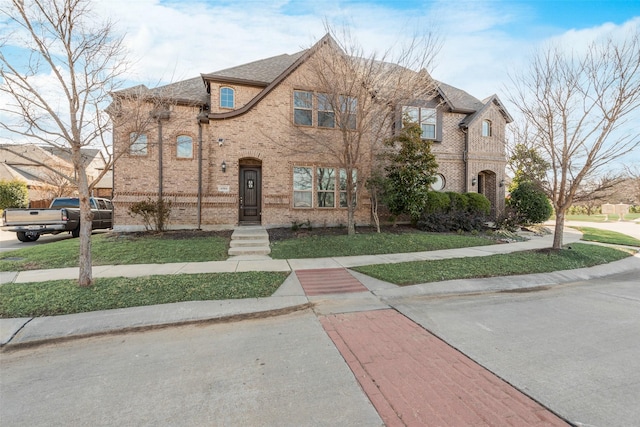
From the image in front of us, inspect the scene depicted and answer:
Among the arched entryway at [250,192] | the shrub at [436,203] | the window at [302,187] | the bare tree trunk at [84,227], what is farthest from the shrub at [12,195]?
the shrub at [436,203]

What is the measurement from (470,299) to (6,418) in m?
5.83

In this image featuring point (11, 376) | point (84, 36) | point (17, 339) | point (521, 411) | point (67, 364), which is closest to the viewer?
point (521, 411)

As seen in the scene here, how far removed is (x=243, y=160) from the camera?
11.8 m

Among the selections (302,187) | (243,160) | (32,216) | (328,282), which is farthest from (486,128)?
(32,216)

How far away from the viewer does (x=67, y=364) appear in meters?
2.99

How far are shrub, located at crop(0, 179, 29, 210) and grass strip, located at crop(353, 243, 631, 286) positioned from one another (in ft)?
93.6

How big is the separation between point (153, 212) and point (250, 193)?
145 inches

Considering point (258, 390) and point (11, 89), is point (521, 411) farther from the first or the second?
point (11, 89)

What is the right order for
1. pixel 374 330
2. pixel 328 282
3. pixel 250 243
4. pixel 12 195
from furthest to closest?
pixel 12 195 → pixel 250 243 → pixel 328 282 → pixel 374 330

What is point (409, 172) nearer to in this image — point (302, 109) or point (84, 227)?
point (302, 109)

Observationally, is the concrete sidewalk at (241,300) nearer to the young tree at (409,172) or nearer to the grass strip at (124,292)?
the grass strip at (124,292)

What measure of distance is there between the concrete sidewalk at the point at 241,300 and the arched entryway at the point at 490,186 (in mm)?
6832

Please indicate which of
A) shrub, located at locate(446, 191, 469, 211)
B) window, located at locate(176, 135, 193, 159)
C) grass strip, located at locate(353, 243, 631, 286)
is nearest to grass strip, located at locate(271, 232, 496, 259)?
grass strip, located at locate(353, 243, 631, 286)

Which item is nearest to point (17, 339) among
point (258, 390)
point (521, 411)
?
point (258, 390)
